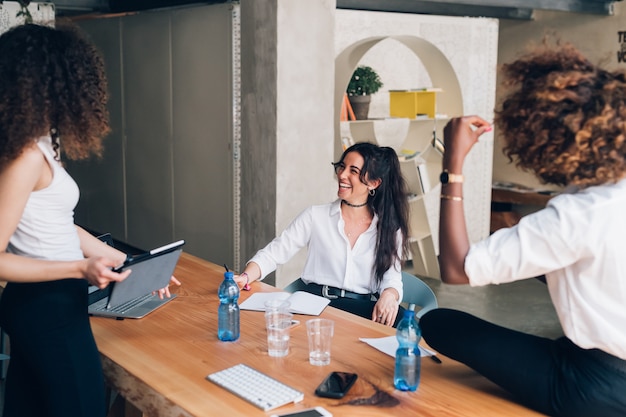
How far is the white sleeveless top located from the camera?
2.18m

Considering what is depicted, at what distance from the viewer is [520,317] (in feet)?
20.3

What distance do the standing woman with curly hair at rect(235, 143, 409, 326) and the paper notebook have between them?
34 cm

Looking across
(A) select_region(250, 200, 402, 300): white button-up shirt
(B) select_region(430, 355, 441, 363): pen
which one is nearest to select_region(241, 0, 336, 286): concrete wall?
(A) select_region(250, 200, 402, 300): white button-up shirt

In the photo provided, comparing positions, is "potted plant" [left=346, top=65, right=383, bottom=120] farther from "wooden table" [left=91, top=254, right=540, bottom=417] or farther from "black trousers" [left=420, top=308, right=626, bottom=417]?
"black trousers" [left=420, top=308, right=626, bottom=417]

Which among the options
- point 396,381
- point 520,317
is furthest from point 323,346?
point 520,317

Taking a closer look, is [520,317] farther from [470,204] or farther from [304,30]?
[304,30]

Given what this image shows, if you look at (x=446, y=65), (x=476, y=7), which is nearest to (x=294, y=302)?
(x=446, y=65)

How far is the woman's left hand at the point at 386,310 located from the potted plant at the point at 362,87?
398 cm

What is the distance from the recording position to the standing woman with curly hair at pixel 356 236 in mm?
3547

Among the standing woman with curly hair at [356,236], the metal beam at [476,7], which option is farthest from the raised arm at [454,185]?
the metal beam at [476,7]

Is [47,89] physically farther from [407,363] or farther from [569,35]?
[569,35]

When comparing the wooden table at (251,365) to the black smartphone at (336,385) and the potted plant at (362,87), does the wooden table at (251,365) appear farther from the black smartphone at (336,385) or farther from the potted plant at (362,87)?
the potted plant at (362,87)

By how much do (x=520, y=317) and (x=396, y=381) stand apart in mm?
4236

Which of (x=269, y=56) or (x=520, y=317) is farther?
(x=520, y=317)
